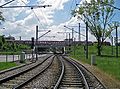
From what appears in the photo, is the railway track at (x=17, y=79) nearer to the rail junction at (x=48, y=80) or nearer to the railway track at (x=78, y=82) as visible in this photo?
the rail junction at (x=48, y=80)

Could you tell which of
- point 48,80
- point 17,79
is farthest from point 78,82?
point 17,79

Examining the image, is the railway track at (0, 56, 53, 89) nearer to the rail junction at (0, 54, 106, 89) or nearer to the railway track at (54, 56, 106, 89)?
the rail junction at (0, 54, 106, 89)

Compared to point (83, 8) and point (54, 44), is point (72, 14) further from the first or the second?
point (54, 44)

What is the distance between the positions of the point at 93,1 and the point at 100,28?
29.3 feet

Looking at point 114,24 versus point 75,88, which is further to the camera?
point 114,24

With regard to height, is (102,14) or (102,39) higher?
(102,14)

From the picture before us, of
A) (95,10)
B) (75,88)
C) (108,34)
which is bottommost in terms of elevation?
(75,88)

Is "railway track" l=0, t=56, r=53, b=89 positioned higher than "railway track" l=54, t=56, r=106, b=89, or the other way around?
"railway track" l=0, t=56, r=53, b=89

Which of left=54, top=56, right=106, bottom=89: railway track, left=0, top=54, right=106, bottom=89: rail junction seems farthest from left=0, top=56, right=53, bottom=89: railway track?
left=54, top=56, right=106, bottom=89: railway track

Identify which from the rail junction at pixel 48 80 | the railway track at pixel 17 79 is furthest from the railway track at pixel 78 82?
the railway track at pixel 17 79

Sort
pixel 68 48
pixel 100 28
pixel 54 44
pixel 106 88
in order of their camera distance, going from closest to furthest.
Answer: pixel 106 88 < pixel 100 28 < pixel 68 48 < pixel 54 44

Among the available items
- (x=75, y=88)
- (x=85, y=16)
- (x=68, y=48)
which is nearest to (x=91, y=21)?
(x=85, y=16)

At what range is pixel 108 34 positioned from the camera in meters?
95.5

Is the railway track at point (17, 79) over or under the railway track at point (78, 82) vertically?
over
